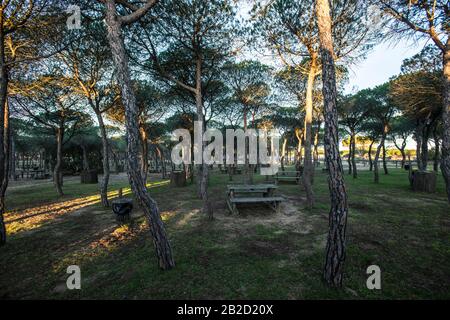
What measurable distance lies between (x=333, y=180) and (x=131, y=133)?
3.76 m

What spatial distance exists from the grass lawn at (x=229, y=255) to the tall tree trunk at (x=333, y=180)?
1.34 feet

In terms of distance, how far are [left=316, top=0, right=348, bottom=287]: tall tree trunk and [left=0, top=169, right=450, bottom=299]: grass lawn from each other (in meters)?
0.41

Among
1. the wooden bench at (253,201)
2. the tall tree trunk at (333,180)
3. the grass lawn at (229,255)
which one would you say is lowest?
the grass lawn at (229,255)

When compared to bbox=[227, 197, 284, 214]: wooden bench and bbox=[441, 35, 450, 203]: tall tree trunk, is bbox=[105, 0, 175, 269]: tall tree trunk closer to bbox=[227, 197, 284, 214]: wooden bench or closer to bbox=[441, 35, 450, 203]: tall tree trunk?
bbox=[227, 197, 284, 214]: wooden bench

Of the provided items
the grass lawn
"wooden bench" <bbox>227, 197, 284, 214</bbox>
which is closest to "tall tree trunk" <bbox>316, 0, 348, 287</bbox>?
the grass lawn

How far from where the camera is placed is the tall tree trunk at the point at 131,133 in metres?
3.47

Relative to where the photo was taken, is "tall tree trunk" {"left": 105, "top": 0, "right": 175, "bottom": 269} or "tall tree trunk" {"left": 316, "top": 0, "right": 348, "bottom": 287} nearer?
"tall tree trunk" {"left": 316, "top": 0, "right": 348, "bottom": 287}

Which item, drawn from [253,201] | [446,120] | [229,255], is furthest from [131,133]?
[446,120]

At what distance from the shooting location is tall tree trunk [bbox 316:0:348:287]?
3.02 m

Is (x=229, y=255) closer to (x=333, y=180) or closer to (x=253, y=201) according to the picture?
(x=333, y=180)

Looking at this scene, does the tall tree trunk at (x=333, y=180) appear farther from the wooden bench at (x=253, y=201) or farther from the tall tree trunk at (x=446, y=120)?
the wooden bench at (x=253, y=201)

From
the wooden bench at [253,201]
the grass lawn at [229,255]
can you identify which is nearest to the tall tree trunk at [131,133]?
the grass lawn at [229,255]

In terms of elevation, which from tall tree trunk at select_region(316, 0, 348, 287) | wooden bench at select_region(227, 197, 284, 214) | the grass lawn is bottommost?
the grass lawn
